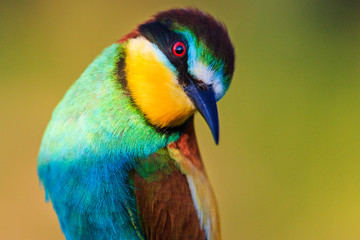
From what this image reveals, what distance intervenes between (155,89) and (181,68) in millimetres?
91

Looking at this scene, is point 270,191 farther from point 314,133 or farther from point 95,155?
point 95,155

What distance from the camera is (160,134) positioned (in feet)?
4.00

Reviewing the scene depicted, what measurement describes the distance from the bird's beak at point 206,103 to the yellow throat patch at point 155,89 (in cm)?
2

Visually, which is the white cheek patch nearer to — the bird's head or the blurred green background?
the bird's head

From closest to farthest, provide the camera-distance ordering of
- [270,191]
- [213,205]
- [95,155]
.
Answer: [95,155] → [213,205] → [270,191]

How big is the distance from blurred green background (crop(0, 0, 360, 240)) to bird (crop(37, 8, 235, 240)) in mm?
1598

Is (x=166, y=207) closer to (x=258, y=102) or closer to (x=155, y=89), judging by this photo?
(x=155, y=89)

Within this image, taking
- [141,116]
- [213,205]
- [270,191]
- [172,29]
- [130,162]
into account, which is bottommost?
[270,191]

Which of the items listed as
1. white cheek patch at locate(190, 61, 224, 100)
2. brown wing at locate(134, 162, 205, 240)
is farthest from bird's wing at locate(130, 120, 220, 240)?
white cheek patch at locate(190, 61, 224, 100)

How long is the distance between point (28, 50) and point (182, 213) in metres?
2.20

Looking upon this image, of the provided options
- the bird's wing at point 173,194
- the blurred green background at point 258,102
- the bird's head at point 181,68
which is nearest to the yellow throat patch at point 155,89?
the bird's head at point 181,68

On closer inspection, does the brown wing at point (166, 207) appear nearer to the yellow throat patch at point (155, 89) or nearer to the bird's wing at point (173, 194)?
the bird's wing at point (173, 194)

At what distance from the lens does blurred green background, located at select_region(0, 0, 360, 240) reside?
2857mm

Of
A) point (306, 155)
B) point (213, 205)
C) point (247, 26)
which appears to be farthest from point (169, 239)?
point (247, 26)
